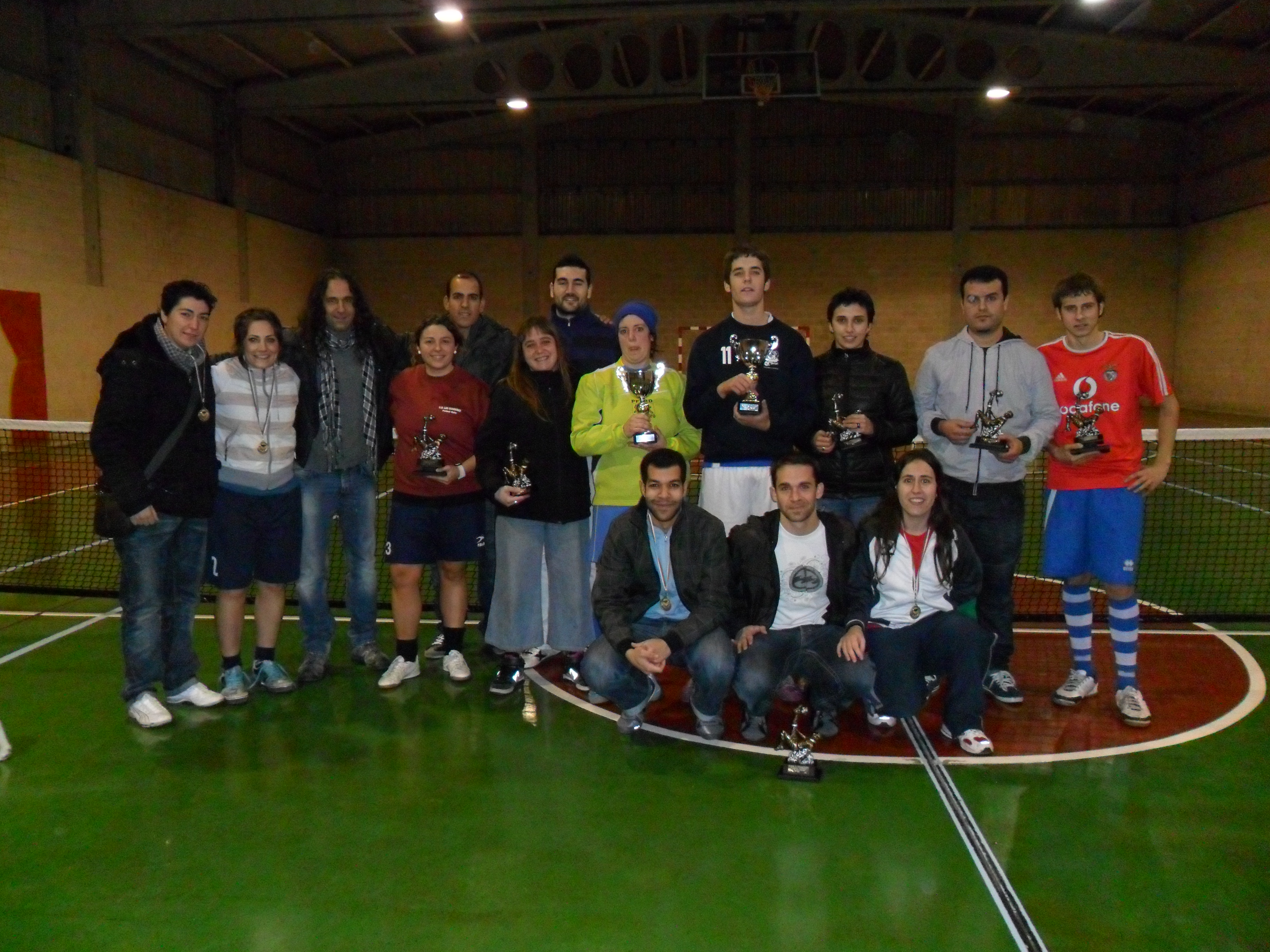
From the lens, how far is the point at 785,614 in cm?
449

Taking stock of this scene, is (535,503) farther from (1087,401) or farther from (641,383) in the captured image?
(1087,401)

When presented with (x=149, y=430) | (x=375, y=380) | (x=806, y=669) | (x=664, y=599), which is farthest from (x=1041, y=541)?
(x=149, y=430)

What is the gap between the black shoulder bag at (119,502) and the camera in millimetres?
4309

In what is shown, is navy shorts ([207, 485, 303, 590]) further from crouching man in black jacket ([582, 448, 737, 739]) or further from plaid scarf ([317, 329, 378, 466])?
crouching man in black jacket ([582, 448, 737, 739])

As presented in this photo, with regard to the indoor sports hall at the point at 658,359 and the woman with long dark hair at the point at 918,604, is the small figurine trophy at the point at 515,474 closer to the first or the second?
the indoor sports hall at the point at 658,359

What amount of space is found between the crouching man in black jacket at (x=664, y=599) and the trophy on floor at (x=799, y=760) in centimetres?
39

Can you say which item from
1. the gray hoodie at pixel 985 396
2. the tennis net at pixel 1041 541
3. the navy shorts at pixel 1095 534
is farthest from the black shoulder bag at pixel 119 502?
the navy shorts at pixel 1095 534

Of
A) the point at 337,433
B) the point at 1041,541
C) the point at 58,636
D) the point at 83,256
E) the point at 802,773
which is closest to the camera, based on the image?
the point at 802,773

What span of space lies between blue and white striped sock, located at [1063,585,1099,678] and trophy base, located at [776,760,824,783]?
5.71 feet

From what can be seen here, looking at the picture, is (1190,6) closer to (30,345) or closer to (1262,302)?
(1262,302)

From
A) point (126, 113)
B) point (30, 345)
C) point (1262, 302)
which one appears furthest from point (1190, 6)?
point (30, 345)

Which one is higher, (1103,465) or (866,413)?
(866,413)

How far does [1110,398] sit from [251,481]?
4.17 metres

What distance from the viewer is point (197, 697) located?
479 centimetres
